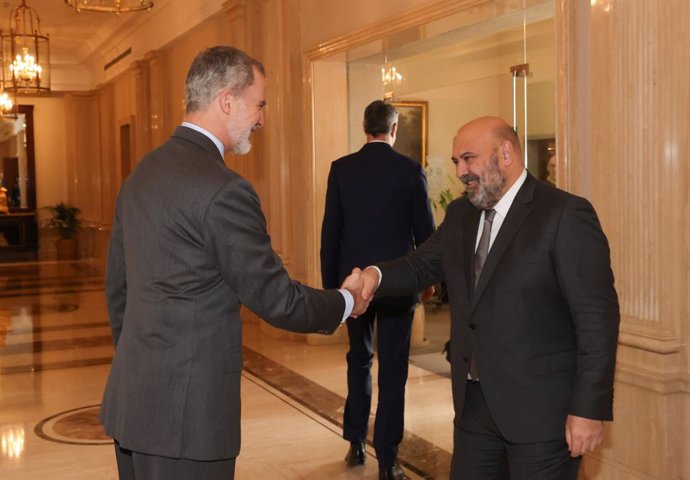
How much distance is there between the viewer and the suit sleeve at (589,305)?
260cm

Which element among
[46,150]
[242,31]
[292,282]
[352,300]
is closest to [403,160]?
[352,300]

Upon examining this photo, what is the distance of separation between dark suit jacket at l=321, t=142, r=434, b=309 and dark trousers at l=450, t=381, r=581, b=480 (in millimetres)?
1825

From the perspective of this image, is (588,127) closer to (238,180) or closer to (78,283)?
(238,180)

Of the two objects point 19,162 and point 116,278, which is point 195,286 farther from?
point 19,162

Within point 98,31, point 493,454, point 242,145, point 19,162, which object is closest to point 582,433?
point 493,454

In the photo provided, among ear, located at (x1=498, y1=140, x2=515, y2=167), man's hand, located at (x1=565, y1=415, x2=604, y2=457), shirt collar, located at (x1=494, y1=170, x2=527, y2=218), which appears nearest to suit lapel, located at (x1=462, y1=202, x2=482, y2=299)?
shirt collar, located at (x1=494, y1=170, x2=527, y2=218)

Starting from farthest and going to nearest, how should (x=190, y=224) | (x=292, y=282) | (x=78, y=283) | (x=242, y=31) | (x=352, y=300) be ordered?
(x=78, y=283), (x=242, y=31), (x=352, y=300), (x=292, y=282), (x=190, y=224)

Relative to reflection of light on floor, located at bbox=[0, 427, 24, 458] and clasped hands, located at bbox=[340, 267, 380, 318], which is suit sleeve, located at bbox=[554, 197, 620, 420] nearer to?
clasped hands, located at bbox=[340, 267, 380, 318]

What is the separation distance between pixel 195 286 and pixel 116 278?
45 centimetres

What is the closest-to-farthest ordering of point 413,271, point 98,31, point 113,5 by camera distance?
point 413,271 < point 113,5 < point 98,31

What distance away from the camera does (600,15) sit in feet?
14.0

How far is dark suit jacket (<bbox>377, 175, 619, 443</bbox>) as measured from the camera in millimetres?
2615

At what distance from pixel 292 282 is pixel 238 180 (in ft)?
1.21

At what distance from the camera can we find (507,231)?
108 inches
